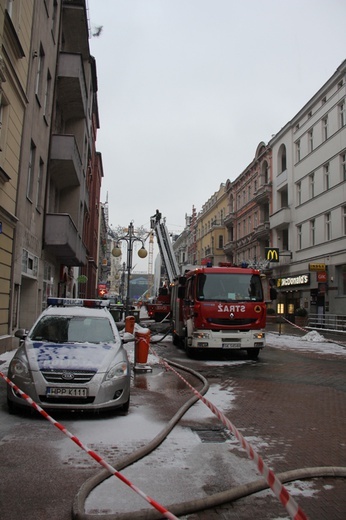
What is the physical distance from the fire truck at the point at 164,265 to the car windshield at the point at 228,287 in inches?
309

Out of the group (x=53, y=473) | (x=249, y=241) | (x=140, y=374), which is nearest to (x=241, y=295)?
(x=140, y=374)

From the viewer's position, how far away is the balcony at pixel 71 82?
19.2m

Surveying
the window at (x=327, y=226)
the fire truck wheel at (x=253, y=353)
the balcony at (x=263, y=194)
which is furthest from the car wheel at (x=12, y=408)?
the balcony at (x=263, y=194)

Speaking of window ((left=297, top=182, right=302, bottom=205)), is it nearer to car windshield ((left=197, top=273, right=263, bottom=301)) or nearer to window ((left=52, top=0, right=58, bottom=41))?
window ((left=52, top=0, right=58, bottom=41))

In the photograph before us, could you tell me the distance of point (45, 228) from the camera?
17438 mm

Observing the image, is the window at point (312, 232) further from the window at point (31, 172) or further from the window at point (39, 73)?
the window at point (31, 172)

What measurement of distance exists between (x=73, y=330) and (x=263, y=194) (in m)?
35.8

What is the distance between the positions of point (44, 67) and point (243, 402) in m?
14.1

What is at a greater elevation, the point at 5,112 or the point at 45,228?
the point at 5,112

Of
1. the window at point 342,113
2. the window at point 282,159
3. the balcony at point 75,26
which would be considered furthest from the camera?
the window at point 282,159

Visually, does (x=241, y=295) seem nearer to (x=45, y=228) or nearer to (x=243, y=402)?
(x=243, y=402)

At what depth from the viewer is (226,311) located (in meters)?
13.2

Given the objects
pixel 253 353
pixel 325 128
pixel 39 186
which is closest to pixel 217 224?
pixel 325 128

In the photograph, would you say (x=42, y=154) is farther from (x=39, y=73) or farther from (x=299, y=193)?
(x=299, y=193)
